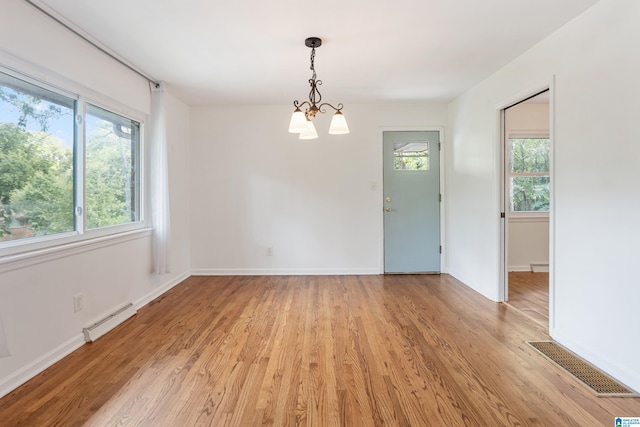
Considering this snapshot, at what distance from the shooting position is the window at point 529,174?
4.92 metres

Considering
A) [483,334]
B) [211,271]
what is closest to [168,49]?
[211,271]

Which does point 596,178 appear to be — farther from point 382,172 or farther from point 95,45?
point 95,45

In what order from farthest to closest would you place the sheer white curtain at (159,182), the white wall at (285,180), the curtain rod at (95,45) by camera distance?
the white wall at (285,180) → the sheer white curtain at (159,182) → the curtain rod at (95,45)

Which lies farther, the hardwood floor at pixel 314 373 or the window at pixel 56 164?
the window at pixel 56 164

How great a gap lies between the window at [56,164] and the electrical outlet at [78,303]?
1.65ft

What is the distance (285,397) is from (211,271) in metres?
3.25

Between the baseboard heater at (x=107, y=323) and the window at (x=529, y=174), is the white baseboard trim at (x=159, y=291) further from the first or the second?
the window at (x=529, y=174)

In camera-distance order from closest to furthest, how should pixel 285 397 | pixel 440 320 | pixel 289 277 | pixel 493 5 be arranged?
pixel 285 397 → pixel 493 5 → pixel 440 320 → pixel 289 277

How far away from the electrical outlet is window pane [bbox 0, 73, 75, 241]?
0.53 meters

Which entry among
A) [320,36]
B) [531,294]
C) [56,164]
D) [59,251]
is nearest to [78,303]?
[59,251]

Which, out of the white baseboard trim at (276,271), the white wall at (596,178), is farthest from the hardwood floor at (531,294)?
the white baseboard trim at (276,271)

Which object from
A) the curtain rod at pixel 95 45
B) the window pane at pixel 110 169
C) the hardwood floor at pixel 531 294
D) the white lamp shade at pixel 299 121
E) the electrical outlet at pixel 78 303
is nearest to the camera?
the curtain rod at pixel 95 45

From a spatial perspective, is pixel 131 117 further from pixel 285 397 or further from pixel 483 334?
pixel 483 334

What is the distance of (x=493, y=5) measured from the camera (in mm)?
2260
